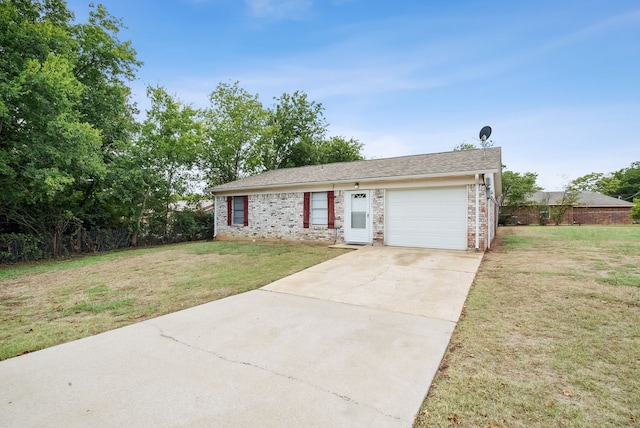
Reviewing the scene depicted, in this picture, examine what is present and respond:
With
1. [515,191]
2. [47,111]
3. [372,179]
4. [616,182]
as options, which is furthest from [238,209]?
[616,182]

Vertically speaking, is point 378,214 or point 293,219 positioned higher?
point 378,214

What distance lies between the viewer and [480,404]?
6.75 ft

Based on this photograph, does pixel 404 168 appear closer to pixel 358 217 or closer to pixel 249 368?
pixel 358 217

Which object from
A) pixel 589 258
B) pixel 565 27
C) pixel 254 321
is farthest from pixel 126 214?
pixel 565 27

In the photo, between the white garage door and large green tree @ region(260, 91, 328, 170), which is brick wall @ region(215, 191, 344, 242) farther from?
large green tree @ region(260, 91, 328, 170)

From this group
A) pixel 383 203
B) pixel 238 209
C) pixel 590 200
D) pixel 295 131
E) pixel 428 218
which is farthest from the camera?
pixel 590 200

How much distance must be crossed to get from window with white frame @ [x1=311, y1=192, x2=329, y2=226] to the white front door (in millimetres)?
958

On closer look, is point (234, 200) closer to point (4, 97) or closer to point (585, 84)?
point (4, 97)

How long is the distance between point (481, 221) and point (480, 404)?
7595 millimetres

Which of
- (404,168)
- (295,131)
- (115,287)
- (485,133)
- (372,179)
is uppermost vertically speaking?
(295,131)

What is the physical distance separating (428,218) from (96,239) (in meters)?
12.4

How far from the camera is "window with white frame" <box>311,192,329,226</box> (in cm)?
1141

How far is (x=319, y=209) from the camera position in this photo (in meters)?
11.6

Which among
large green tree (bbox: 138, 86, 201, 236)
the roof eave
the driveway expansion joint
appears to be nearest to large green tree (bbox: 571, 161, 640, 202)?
the roof eave
